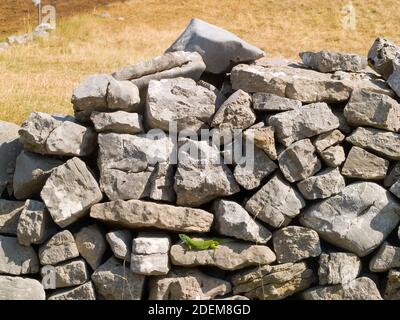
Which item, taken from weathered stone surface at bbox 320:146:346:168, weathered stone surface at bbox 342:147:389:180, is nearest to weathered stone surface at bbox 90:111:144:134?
weathered stone surface at bbox 320:146:346:168

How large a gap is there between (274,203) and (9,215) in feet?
8.97

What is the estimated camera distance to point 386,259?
5.98 metres

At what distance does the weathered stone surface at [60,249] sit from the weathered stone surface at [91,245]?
6cm

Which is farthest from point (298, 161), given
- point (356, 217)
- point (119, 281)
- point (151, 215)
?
point (119, 281)

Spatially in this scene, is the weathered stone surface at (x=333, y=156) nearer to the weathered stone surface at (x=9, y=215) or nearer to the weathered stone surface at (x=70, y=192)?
the weathered stone surface at (x=70, y=192)

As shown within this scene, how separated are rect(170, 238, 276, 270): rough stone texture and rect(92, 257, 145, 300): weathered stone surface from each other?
0.43 m

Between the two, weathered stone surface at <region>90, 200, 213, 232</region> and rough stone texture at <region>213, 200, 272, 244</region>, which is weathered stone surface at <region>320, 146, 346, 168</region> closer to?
rough stone texture at <region>213, 200, 272, 244</region>

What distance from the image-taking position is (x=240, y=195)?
6.30 meters

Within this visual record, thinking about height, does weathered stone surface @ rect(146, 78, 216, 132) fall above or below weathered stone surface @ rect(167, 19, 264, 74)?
below

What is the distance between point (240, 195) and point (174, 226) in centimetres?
81

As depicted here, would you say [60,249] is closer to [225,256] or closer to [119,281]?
[119,281]

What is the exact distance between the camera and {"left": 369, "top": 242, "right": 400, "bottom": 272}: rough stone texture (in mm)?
5973

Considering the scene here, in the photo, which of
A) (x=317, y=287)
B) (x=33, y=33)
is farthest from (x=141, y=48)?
(x=317, y=287)

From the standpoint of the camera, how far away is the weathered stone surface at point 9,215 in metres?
6.31
